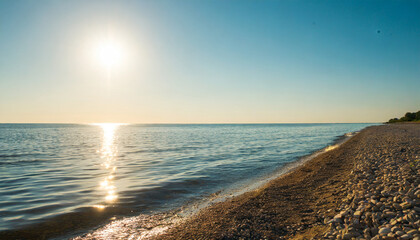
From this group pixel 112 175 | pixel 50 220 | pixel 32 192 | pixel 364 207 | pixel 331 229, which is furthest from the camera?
pixel 112 175

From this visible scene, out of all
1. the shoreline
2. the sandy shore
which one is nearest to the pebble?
the sandy shore

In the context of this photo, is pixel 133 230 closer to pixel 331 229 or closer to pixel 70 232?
pixel 70 232

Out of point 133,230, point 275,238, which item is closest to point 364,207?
point 275,238

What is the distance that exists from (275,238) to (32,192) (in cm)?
1256

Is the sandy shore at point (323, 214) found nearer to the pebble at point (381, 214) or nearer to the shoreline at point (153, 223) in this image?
the pebble at point (381, 214)

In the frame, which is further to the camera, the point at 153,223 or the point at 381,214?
the point at 153,223

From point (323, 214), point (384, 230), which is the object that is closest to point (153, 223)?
point (323, 214)

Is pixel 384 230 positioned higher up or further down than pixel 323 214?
higher up

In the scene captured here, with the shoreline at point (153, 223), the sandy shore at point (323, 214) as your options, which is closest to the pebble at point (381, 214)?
the sandy shore at point (323, 214)

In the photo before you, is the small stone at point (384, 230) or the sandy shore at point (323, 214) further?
the sandy shore at point (323, 214)

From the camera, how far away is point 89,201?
1055 cm

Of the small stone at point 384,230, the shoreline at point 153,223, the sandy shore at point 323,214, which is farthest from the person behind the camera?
the shoreline at point 153,223

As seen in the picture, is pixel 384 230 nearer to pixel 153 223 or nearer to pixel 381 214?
pixel 381 214

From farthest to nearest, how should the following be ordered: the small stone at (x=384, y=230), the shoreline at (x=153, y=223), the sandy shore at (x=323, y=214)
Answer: the shoreline at (x=153, y=223) → the sandy shore at (x=323, y=214) → the small stone at (x=384, y=230)
